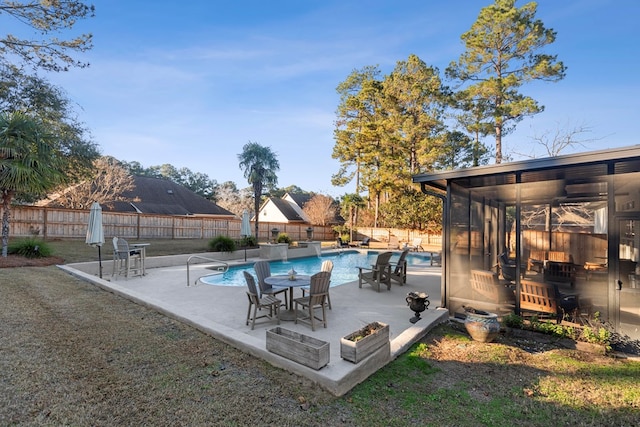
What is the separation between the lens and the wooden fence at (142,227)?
532 inches

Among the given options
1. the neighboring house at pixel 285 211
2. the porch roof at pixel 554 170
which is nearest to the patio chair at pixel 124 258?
the porch roof at pixel 554 170

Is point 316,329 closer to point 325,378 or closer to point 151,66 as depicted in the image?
A: point 325,378

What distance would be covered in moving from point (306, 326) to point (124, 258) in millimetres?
6684

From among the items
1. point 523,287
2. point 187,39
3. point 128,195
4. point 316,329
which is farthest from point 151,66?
point 128,195

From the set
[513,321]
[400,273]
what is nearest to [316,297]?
[513,321]

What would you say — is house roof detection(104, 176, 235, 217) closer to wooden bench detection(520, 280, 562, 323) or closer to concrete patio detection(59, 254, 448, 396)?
concrete patio detection(59, 254, 448, 396)

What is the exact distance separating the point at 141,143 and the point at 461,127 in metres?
20.5

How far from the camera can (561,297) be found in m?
4.72

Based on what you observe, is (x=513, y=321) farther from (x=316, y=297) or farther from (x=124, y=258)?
(x=124, y=258)

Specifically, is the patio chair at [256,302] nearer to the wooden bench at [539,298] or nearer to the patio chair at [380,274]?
the patio chair at [380,274]

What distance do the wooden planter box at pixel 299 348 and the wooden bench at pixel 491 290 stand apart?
3499mm

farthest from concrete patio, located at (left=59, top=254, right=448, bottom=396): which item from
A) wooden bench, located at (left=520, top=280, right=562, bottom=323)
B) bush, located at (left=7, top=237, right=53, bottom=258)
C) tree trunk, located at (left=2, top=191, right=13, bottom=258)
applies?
tree trunk, located at (left=2, top=191, right=13, bottom=258)

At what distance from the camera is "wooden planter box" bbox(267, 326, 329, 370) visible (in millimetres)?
3086

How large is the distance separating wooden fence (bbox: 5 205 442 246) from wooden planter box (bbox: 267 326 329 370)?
15691 mm
